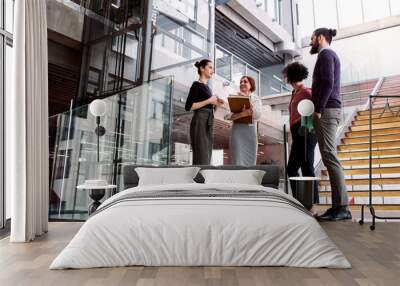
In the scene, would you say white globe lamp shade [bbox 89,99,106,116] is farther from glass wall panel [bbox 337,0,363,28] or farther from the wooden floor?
glass wall panel [bbox 337,0,363,28]

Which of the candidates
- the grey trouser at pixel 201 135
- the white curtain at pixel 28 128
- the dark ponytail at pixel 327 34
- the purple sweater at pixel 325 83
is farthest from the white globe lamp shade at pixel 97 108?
the dark ponytail at pixel 327 34

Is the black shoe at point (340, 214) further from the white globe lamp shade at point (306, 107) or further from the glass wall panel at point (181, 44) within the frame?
the glass wall panel at point (181, 44)

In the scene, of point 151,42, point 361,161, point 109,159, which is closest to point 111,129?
point 109,159

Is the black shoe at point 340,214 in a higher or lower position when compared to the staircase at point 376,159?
lower

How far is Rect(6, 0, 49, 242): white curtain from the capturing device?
3.07 m

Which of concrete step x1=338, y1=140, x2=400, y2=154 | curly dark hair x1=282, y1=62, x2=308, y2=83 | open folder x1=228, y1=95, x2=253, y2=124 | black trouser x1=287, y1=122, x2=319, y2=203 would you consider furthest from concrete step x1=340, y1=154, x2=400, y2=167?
open folder x1=228, y1=95, x2=253, y2=124

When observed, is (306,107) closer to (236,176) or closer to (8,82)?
(236,176)

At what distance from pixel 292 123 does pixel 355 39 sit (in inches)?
192

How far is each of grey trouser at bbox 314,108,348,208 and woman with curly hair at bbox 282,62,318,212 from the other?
0.64 ft

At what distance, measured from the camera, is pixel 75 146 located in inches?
183

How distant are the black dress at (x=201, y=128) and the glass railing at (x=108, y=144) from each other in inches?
28.1

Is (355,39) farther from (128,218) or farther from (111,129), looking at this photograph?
(128,218)

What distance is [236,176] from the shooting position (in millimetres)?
3713

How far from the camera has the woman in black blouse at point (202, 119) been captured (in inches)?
164
